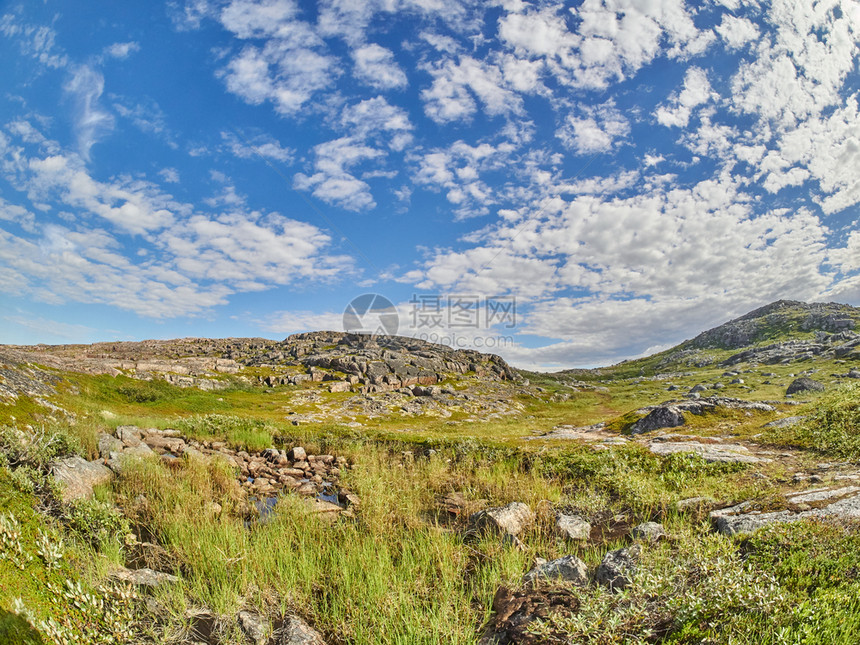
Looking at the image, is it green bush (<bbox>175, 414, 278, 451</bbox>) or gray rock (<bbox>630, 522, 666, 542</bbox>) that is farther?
green bush (<bbox>175, 414, 278, 451</bbox>)

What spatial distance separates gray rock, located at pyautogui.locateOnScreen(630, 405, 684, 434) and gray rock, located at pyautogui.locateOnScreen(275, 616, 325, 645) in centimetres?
3755

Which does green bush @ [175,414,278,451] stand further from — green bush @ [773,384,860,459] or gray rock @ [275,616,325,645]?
green bush @ [773,384,860,459]

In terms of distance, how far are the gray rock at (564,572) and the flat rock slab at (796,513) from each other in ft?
11.3

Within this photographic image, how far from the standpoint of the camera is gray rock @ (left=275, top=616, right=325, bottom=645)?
5801 millimetres

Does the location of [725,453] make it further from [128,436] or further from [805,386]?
[805,386]

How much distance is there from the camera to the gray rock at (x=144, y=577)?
700 cm

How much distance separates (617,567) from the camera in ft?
19.5

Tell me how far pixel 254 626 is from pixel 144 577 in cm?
298

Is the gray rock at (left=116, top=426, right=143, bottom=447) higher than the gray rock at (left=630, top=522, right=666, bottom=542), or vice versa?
the gray rock at (left=116, top=426, right=143, bottom=447)

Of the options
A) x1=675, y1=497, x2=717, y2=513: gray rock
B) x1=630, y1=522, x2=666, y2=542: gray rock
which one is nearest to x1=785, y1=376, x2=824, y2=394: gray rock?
x1=675, y1=497, x2=717, y2=513: gray rock

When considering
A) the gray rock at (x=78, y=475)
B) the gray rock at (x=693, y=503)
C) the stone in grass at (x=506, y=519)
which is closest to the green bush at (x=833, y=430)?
the gray rock at (x=693, y=503)

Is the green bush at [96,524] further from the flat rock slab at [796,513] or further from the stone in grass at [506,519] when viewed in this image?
the flat rock slab at [796,513]

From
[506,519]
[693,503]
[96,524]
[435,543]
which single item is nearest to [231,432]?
[96,524]

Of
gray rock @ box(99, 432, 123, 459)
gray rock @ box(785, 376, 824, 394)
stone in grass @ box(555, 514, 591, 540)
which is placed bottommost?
gray rock @ box(785, 376, 824, 394)
